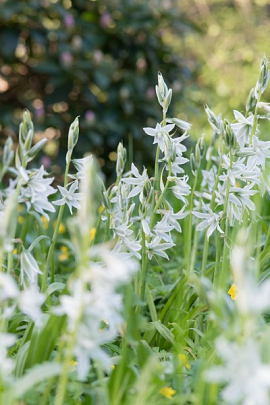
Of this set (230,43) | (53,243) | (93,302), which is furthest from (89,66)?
(230,43)

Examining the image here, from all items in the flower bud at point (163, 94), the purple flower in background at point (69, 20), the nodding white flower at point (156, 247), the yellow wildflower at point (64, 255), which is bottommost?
the yellow wildflower at point (64, 255)

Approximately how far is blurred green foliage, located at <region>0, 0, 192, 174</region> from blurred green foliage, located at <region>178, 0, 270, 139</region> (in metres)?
3.23

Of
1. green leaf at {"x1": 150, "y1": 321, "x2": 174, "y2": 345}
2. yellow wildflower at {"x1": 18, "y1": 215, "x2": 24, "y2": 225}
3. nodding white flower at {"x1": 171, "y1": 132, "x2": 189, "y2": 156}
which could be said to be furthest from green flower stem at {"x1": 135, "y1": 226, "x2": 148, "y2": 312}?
yellow wildflower at {"x1": 18, "y1": 215, "x2": 24, "y2": 225}

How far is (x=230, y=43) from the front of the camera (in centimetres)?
795

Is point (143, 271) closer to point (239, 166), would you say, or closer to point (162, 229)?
point (162, 229)

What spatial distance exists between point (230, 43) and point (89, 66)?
14.1ft

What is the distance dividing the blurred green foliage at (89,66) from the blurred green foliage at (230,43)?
3.23 meters

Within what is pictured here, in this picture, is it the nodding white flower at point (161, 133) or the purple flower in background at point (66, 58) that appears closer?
the nodding white flower at point (161, 133)

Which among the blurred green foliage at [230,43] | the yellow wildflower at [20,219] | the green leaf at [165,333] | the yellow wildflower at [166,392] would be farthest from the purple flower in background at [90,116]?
the blurred green foliage at [230,43]

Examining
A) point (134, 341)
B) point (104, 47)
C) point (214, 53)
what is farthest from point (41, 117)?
point (214, 53)

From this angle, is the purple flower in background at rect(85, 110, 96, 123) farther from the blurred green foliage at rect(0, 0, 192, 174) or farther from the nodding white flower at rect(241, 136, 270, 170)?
the nodding white flower at rect(241, 136, 270, 170)

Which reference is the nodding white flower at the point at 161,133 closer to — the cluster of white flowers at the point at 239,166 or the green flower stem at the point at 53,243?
the cluster of white flowers at the point at 239,166

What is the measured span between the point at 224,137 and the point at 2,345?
818mm

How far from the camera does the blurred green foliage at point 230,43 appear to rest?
7680 millimetres
